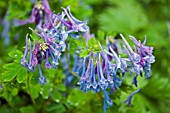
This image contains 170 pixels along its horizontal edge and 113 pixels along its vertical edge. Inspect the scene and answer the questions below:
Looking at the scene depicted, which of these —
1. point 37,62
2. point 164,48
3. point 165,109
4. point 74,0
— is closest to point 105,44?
point 74,0

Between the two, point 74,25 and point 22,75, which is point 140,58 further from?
point 22,75

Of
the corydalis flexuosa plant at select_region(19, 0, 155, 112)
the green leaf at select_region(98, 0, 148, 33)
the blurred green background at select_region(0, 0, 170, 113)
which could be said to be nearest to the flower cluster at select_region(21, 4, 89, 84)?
the corydalis flexuosa plant at select_region(19, 0, 155, 112)

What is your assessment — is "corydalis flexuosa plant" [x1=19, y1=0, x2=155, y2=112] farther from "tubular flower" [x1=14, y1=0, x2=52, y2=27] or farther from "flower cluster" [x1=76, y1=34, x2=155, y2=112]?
"tubular flower" [x1=14, y1=0, x2=52, y2=27]

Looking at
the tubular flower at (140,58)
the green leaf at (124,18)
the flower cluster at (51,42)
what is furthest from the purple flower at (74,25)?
the green leaf at (124,18)

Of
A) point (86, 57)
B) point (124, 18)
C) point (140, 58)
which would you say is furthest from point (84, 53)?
point (124, 18)

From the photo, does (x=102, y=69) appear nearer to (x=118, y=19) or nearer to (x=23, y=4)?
(x=23, y=4)

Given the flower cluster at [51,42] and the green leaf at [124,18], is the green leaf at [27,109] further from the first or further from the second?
the green leaf at [124,18]
